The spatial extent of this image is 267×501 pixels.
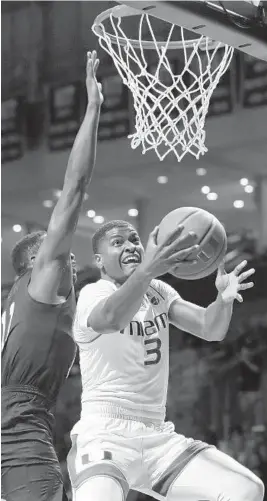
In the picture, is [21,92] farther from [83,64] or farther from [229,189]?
[229,189]

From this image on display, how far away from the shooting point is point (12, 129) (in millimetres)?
5734

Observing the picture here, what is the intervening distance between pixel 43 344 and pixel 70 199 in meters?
0.74

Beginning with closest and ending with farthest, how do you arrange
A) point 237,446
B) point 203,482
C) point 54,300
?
point 203,482, point 54,300, point 237,446

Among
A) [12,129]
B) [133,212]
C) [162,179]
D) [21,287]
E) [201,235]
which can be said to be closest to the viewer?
[201,235]

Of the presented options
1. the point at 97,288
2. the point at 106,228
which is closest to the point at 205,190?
the point at 106,228

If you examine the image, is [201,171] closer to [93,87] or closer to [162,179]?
[162,179]

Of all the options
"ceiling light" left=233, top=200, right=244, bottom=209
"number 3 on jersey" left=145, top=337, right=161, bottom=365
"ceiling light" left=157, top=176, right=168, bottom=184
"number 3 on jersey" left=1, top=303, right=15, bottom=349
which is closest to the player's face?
"number 3 on jersey" left=145, top=337, right=161, bottom=365

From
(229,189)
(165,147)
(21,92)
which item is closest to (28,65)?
(21,92)

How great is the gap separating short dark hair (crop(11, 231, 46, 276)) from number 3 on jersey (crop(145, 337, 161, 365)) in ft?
2.87

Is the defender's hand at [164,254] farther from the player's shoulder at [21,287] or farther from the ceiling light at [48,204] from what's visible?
the ceiling light at [48,204]

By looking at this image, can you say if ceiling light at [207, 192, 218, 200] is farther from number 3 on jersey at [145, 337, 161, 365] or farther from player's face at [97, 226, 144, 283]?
number 3 on jersey at [145, 337, 161, 365]

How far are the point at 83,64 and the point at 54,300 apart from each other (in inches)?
75.7

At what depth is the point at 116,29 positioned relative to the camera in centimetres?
537

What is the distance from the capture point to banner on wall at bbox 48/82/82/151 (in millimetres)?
5820
